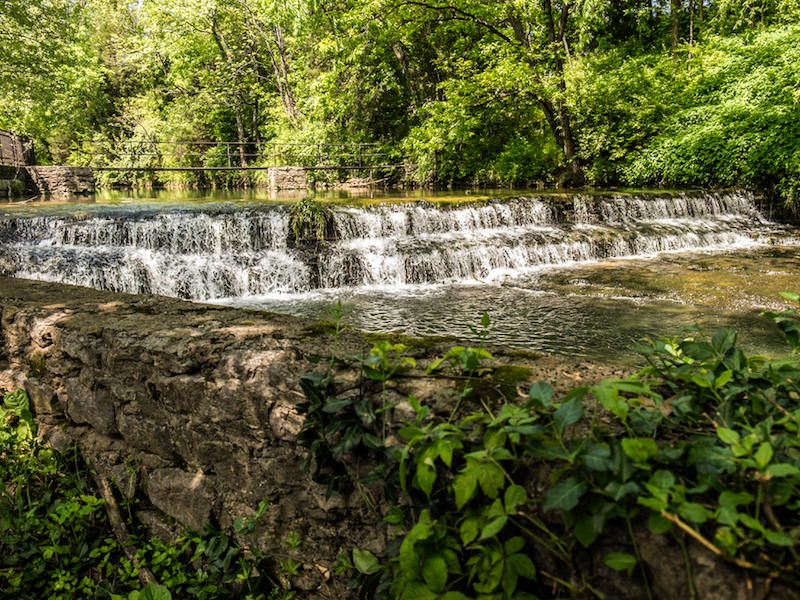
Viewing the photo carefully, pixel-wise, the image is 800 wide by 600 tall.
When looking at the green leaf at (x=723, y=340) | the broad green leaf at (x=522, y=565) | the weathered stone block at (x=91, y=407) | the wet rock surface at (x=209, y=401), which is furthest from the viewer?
the weathered stone block at (x=91, y=407)

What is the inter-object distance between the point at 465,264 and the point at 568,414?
278 inches

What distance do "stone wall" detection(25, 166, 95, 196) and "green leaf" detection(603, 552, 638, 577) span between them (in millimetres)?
19874

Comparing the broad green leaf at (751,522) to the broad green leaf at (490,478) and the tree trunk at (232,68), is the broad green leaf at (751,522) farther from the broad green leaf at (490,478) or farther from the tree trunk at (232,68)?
the tree trunk at (232,68)

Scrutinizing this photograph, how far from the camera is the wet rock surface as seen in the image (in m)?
1.58

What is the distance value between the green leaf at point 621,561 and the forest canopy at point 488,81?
1301 cm

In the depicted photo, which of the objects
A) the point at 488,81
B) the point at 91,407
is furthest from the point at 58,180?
the point at 91,407

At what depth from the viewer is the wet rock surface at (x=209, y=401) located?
1577 millimetres

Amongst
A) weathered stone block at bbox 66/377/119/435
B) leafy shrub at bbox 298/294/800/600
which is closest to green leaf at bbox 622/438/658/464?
leafy shrub at bbox 298/294/800/600

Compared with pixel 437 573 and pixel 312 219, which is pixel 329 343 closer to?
pixel 437 573

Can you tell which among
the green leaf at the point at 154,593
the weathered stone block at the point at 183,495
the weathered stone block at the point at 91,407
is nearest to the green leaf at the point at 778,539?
the weathered stone block at the point at 183,495

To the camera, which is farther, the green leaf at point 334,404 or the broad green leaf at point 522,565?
the green leaf at point 334,404

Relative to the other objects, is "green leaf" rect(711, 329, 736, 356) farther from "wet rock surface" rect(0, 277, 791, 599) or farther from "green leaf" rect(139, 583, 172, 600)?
"green leaf" rect(139, 583, 172, 600)

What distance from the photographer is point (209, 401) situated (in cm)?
185

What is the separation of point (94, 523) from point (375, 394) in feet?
6.16
